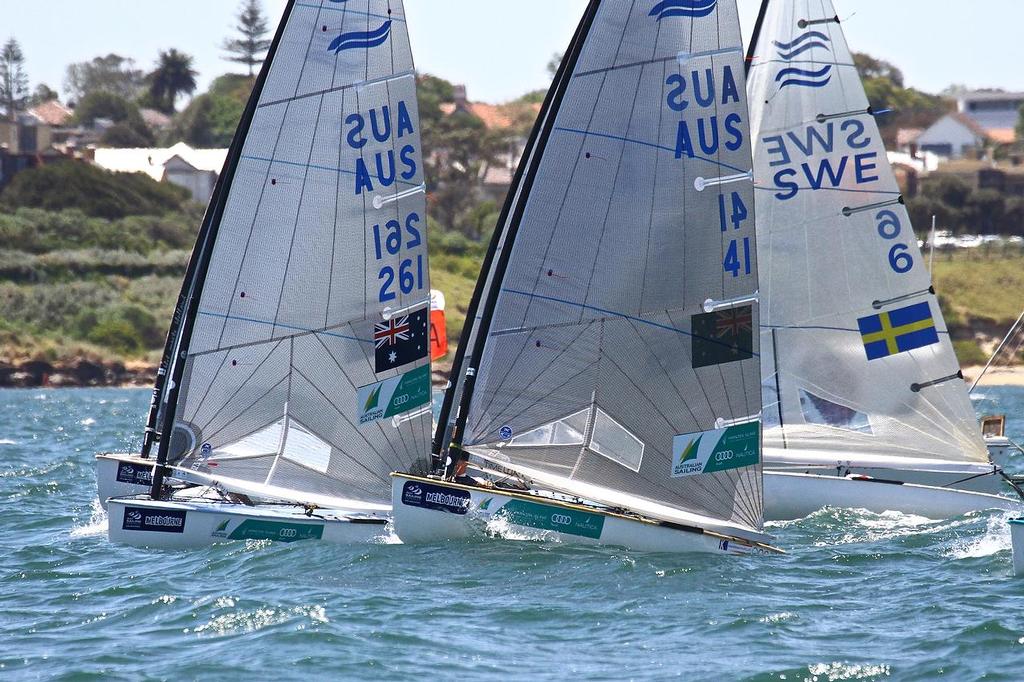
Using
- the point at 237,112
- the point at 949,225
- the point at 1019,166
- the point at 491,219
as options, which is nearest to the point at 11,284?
the point at 491,219

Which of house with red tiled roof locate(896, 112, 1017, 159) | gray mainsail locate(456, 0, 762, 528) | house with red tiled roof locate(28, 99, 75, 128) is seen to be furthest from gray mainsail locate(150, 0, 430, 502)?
house with red tiled roof locate(28, 99, 75, 128)

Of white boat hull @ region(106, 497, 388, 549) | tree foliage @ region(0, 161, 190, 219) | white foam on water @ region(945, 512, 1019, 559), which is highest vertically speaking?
tree foliage @ region(0, 161, 190, 219)

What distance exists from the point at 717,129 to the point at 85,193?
66.7 meters

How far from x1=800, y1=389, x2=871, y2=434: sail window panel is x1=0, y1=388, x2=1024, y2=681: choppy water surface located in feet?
11.5

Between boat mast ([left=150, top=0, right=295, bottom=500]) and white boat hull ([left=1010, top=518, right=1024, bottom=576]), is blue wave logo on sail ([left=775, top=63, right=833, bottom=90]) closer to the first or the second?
boat mast ([left=150, top=0, right=295, bottom=500])

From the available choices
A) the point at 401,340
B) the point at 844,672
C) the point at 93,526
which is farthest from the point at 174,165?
the point at 844,672

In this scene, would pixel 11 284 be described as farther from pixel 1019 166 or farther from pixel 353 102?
pixel 1019 166

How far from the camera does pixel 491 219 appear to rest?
3258 inches

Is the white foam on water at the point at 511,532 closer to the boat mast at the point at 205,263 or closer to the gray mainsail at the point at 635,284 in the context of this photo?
the gray mainsail at the point at 635,284

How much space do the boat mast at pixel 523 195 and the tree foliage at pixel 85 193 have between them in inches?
2524

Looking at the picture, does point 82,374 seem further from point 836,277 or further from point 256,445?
point 256,445

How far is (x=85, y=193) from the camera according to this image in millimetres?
78188

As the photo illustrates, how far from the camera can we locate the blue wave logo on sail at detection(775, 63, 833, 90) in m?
21.4

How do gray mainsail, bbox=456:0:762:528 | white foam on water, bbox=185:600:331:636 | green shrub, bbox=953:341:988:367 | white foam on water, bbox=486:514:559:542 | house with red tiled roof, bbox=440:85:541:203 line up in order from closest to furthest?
white foam on water, bbox=185:600:331:636
white foam on water, bbox=486:514:559:542
gray mainsail, bbox=456:0:762:528
green shrub, bbox=953:341:988:367
house with red tiled roof, bbox=440:85:541:203
